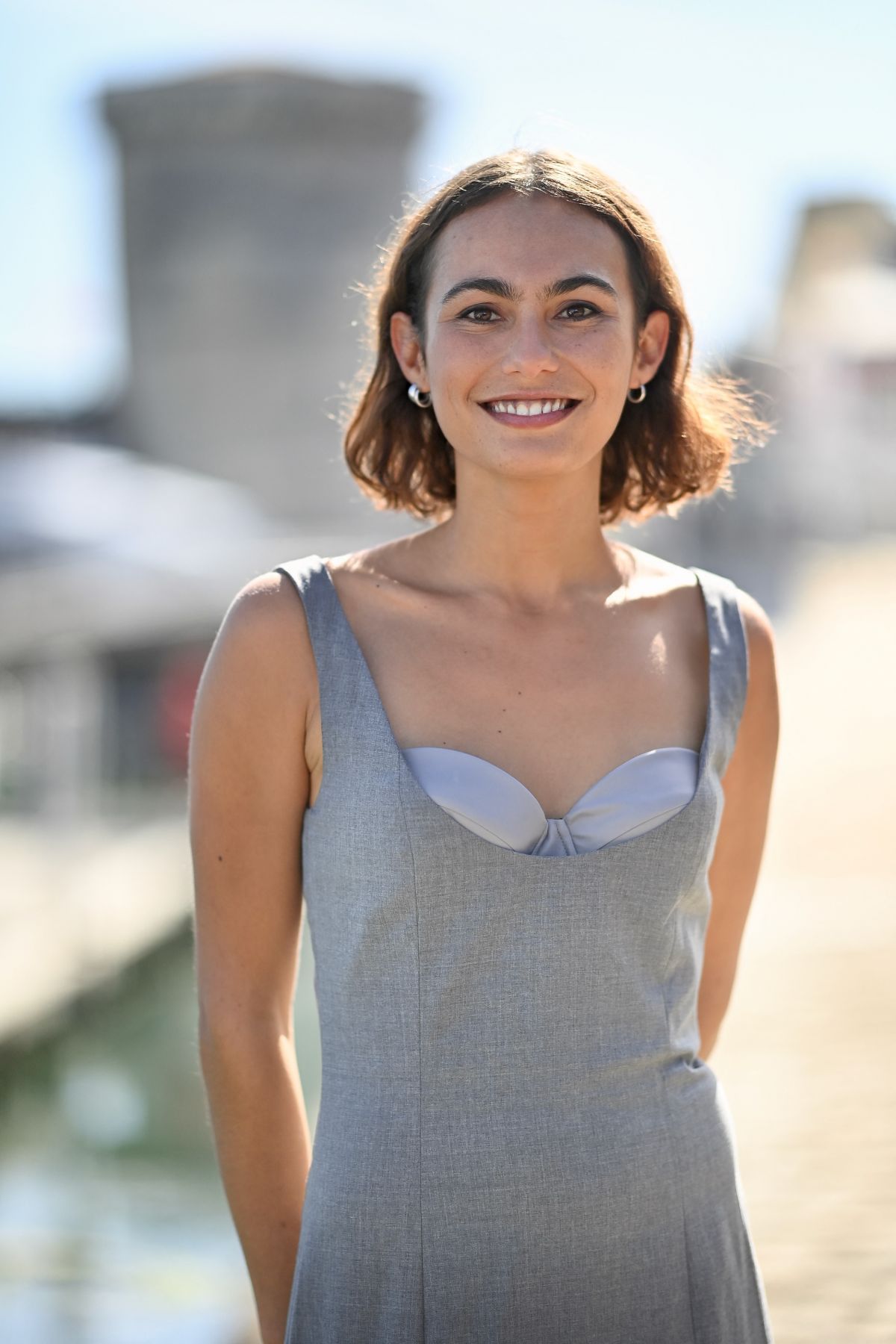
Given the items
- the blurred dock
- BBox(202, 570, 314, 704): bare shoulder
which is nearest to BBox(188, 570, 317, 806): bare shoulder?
BBox(202, 570, 314, 704): bare shoulder

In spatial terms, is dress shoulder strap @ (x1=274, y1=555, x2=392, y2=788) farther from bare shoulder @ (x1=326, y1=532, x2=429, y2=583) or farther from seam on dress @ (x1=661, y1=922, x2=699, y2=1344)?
seam on dress @ (x1=661, y1=922, x2=699, y2=1344)

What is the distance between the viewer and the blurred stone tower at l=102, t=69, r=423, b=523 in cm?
2153

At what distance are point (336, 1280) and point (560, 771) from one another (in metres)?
0.58

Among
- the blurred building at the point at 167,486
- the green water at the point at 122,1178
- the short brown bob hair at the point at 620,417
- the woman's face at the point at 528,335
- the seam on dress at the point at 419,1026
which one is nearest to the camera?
the seam on dress at the point at 419,1026

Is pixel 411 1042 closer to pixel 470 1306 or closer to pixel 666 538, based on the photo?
pixel 470 1306

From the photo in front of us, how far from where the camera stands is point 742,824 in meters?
1.91

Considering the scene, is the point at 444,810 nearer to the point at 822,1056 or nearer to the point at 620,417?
the point at 620,417

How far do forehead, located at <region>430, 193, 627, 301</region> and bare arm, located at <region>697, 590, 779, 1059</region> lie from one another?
1.50 feet

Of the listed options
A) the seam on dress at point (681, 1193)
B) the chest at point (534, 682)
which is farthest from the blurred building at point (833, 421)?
the seam on dress at point (681, 1193)

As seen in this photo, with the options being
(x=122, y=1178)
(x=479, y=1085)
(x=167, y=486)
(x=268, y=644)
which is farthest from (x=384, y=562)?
(x=167, y=486)

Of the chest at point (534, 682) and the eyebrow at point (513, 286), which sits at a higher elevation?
the eyebrow at point (513, 286)

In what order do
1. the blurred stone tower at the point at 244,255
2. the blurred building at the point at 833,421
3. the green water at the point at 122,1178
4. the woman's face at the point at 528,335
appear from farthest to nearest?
the blurred building at the point at 833,421
the blurred stone tower at the point at 244,255
the green water at the point at 122,1178
the woman's face at the point at 528,335

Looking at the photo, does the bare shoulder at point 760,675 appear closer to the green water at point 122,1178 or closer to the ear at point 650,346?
the ear at point 650,346

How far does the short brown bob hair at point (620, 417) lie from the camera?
5.85 feet
